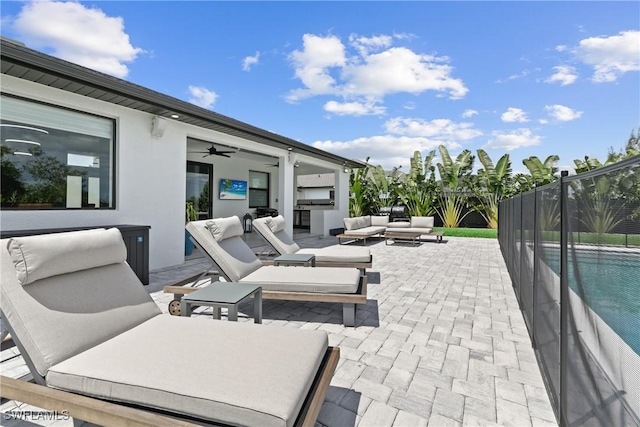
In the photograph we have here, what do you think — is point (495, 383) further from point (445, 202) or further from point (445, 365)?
point (445, 202)

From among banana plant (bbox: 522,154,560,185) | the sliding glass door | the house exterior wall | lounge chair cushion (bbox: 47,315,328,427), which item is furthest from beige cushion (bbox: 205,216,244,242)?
the house exterior wall

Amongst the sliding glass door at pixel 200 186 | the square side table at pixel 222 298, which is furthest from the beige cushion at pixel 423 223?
the square side table at pixel 222 298

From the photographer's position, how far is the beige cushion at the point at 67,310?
1980 mm

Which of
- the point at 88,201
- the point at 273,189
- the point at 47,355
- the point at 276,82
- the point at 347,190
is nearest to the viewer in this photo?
the point at 47,355

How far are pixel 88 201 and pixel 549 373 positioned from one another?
7174 mm

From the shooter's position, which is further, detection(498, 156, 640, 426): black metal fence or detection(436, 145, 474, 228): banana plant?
detection(436, 145, 474, 228): banana plant

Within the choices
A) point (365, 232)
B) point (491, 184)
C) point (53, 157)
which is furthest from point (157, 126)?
point (491, 184)

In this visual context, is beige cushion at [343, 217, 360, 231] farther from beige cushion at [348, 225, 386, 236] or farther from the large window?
the large window

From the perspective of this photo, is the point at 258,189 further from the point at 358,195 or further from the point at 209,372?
the point at 209,372

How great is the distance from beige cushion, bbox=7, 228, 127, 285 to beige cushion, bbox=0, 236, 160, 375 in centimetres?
4

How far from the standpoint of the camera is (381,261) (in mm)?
8195

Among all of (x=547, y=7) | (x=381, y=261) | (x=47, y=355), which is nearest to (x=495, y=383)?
(x=47, y=355)

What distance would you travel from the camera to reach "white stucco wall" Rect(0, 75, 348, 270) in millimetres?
5152

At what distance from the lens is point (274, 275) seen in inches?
173
